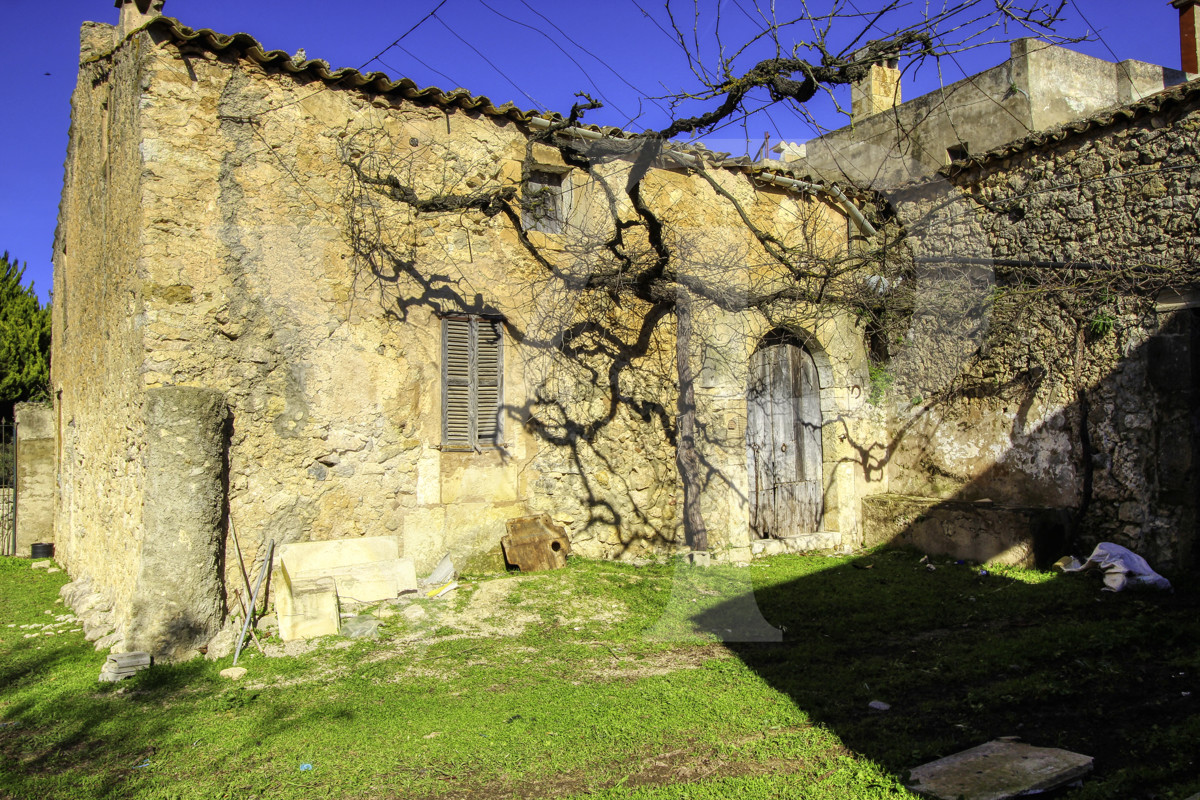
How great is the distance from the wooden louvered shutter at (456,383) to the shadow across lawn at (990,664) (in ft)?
8.59

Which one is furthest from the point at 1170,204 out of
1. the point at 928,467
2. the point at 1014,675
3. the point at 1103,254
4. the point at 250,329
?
the point at 250,329

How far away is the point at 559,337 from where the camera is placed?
23.7 feet

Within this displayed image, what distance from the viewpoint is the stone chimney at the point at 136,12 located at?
5699mm

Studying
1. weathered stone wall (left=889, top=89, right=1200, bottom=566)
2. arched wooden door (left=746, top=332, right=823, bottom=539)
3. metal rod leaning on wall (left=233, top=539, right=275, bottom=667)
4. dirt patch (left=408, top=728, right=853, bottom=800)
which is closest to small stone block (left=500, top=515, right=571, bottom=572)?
metal rod leaning on wall (left=233, top=539, right=275, bottom=667)

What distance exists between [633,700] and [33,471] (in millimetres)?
9431

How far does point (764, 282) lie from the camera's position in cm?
788

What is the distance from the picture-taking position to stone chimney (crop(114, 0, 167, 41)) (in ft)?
18.7

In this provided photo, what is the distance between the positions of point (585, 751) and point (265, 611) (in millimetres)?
3290

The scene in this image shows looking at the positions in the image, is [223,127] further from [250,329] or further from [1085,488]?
[1085,488]

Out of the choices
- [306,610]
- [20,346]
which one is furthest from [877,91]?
[20,346]

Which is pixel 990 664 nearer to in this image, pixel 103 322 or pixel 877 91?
pixel 103 322

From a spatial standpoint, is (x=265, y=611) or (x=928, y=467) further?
(x=928, y=467)

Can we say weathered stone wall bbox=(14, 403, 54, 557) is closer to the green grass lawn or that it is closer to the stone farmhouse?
the stone farmhouse

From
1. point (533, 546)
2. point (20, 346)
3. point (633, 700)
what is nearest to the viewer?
point (633, 700)
